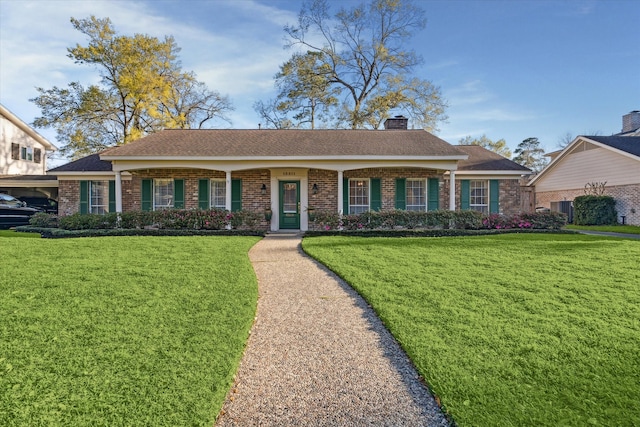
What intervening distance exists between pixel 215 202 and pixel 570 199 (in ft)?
64.8

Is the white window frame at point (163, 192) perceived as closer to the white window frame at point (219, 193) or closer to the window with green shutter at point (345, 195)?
the white window frame at point (219, 193)

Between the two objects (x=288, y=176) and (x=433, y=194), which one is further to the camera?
(x=433, y=194)

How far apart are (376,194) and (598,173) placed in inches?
510

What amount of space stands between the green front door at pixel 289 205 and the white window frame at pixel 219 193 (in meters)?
2.43

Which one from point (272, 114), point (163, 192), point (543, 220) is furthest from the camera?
point (272, 114)

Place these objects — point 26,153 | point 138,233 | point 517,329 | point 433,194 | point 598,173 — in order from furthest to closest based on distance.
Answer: point 26,153, point 598,173, point 433,194, point 138,233, point 517,329

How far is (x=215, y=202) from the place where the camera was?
15.2 metres

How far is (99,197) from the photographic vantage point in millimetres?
15930

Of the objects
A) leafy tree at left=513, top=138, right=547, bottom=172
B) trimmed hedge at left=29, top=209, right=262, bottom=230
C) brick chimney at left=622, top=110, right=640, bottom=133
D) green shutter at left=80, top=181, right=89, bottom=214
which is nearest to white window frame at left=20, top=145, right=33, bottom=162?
green shutter at left=80, top=181, right=89, bottom=214

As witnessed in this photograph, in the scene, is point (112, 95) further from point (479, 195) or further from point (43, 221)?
point (479, 195)

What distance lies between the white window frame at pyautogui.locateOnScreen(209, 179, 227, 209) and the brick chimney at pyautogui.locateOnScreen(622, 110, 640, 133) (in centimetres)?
2831

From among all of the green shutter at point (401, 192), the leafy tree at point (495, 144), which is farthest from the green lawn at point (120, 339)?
the leafy tree at point (495, 144)

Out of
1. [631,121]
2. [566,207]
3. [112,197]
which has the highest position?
[631,121]

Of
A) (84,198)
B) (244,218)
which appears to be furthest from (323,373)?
(84,198)
